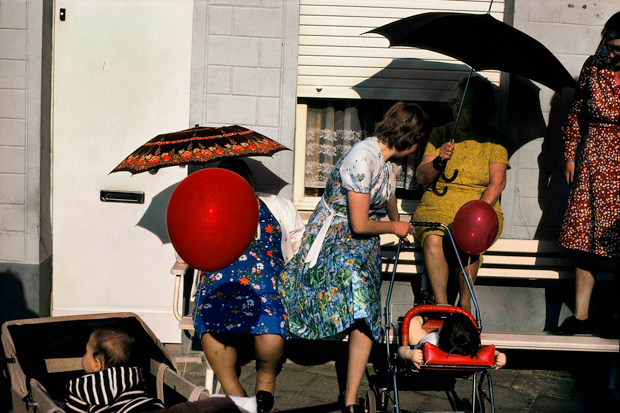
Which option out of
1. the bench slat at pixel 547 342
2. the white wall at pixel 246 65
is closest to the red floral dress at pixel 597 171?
the bench slat at pixel 547 342

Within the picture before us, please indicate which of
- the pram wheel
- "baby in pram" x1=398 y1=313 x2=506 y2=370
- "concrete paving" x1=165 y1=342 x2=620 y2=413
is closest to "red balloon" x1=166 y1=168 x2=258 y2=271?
"baby in pram" x1=398 y1=313 x2=506 y2=370

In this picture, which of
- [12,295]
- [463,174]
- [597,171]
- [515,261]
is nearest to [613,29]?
[597,171]

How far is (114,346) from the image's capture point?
3.55 meters

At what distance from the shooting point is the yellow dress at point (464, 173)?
17.1ft

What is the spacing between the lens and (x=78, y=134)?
577 cm

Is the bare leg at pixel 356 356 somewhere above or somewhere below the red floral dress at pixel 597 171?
below

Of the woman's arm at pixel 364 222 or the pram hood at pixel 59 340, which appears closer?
the pram hood at pixel 59 340

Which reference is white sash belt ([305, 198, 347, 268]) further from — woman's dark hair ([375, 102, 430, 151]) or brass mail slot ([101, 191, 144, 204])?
brass mail slot ([101, 191, 144, 204])

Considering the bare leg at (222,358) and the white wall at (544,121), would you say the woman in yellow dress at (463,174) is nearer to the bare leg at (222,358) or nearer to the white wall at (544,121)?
the white wall at (544,121)

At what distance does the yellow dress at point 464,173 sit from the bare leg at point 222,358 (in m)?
1.67

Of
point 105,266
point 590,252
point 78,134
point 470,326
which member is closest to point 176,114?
point 78,134

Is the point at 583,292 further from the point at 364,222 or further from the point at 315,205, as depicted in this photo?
the point at 315,205

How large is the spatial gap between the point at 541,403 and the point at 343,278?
180cm

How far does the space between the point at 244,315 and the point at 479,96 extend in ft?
7.54
